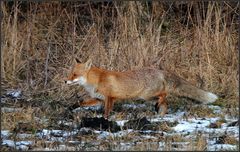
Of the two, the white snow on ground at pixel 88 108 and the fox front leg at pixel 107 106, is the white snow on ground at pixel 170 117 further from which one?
the white snow on ground at pixel 88 108

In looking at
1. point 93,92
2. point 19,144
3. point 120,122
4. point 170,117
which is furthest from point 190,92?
point 19,144

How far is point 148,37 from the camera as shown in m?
9.23

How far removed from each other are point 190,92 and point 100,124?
1.82 meters

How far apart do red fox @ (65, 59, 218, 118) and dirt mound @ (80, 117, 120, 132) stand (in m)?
0.68

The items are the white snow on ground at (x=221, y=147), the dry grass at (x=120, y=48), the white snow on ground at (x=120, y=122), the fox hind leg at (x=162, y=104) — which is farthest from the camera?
the dry grass at (x=120, y=48)

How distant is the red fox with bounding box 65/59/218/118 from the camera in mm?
7172

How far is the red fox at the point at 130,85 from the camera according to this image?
→ 282 inches

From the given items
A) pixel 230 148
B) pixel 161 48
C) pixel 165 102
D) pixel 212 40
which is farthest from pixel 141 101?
pixel 230 148

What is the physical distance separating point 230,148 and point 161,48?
4.07 metres

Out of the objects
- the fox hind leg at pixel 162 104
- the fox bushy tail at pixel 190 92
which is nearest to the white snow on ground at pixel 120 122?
the fox hind leg at pixel 162 104

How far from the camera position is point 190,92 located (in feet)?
24.7

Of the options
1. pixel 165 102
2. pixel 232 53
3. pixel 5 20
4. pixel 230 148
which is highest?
pixel 5 20

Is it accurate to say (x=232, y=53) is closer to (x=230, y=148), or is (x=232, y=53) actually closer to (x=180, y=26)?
(x=180, y=26)

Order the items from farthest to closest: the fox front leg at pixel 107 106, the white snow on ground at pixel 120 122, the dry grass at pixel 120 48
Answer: the dry grass at pixel 120 48 → the fox front leg at pixel 107 106 → the white snow on ground at pixel 120 122
